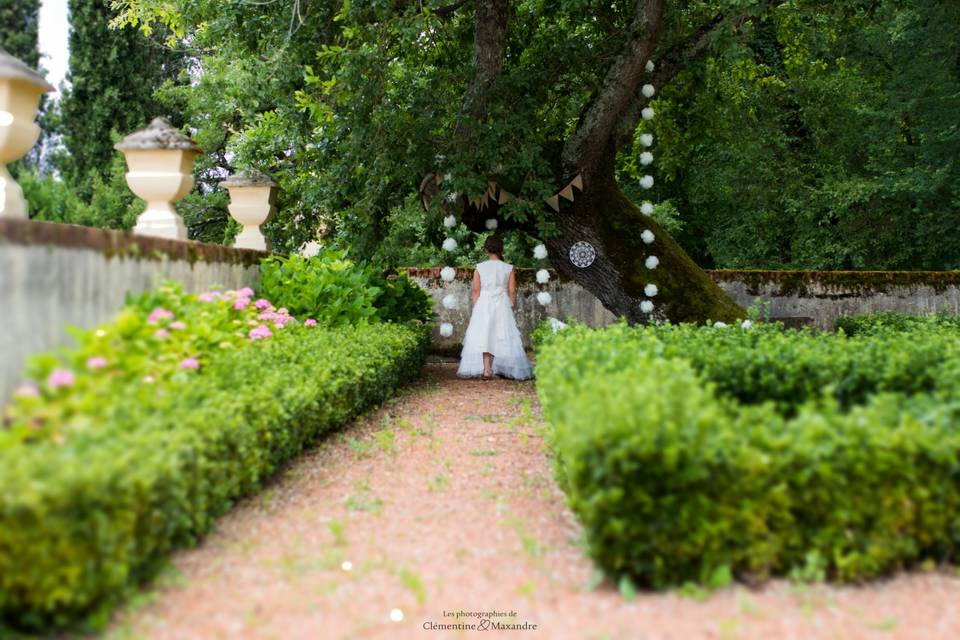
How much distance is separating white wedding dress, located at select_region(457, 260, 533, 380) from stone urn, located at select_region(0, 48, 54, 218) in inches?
241

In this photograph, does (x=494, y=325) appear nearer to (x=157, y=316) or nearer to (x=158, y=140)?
(x=158, y=140)

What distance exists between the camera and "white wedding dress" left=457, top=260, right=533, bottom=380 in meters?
11.1

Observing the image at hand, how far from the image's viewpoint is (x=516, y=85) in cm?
1040

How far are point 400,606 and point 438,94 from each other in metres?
7.73

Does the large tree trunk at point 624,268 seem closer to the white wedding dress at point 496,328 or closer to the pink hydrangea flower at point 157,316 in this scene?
the white wedding dress at point 496,328

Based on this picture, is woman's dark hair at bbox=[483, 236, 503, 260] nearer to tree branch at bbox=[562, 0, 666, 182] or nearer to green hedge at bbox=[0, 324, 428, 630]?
tree branch at bbox=[562, 0, 666, 182]

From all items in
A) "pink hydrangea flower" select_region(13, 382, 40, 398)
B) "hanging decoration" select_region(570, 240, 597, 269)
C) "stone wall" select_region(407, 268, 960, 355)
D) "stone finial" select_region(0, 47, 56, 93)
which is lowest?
"pink hydrangea flower" select_region(13, 382, 40, 398)

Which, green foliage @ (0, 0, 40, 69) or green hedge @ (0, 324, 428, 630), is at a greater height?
green foliage @ (0, 0, 40, 69)

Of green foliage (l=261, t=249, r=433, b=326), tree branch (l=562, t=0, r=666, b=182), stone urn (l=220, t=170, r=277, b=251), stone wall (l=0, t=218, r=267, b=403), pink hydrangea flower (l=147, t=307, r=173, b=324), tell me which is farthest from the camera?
stone urn (l=220, t=170, r=277, b=251)

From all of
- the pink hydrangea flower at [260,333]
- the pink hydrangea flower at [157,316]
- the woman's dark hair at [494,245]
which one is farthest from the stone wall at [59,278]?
the woman's dark hair at [494,245]

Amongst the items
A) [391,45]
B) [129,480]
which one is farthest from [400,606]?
[391,45]

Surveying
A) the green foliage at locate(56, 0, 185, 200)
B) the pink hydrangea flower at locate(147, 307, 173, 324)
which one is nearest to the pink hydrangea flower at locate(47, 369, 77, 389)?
the pink hydrangea flower at locate(147, 307, 173, 324)

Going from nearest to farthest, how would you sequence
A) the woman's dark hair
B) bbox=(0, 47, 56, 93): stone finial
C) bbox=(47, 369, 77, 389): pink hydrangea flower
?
bbox=(47, 369, 77, 389): pink hydrangea flower → bbox=(0, 47, 56, 93): stone finial → the woman's dark hair

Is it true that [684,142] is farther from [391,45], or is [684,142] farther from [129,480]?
[129,480]
